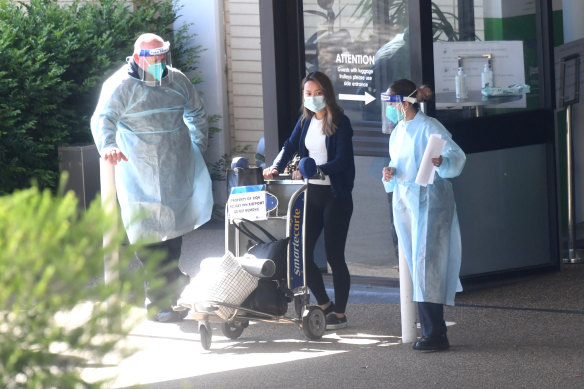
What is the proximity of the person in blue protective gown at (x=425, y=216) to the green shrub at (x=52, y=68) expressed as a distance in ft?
15.0

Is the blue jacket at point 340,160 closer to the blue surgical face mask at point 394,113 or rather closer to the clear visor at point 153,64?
the blue surgical face mask at point 394,113

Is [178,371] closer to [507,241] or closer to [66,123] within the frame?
[507,241]

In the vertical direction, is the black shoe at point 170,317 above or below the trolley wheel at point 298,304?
below

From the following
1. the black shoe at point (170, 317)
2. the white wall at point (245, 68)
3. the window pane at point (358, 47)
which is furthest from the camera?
the white wall at point (245, 68)

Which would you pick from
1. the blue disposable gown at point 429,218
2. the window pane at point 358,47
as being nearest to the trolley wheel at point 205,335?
the blue disposable gown at point 429,218

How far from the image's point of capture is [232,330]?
6336 millimetres

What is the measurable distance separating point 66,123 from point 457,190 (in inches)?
169

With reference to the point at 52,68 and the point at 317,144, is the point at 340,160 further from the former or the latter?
the point at 52,68

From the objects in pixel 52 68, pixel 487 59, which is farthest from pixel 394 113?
pixel 52 68

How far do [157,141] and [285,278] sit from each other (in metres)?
1.28

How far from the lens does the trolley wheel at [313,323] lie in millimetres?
6071

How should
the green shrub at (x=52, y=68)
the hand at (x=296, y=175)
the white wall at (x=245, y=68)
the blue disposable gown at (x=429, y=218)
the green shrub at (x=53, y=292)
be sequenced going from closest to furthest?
the green shrub at (x=53, y=292)
the blue disposable gown at (x=429, y=218)
the hand at (x=296, y=175)
the green shrub at (x=52, y=68)
the white wall at (x=245, y=68)

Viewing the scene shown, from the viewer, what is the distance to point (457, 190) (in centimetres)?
733

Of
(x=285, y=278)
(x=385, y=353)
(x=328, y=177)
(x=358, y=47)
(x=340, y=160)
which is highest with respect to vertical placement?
(x=358, y=47)
